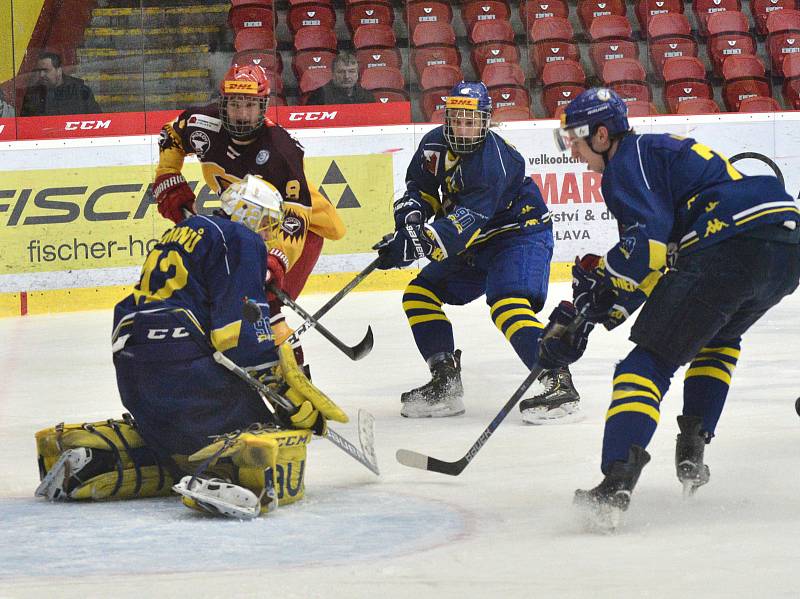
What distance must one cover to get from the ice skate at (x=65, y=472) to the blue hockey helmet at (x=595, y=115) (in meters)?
1.32

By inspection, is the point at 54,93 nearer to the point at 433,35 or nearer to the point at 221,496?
the point at 433,35

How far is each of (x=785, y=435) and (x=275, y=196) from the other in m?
1.60

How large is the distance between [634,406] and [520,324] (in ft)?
4.66

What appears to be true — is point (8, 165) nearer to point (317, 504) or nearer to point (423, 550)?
point (317, 504)

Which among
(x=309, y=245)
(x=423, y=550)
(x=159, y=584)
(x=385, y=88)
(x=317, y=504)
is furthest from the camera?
(x=385, y=88)

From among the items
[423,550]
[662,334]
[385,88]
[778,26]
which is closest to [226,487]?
[423,550]

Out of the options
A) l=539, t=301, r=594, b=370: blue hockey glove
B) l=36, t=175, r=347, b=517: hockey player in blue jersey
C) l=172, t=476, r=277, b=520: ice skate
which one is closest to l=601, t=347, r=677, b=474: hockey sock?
l=539, t=301, r=594, b=370: blue hockey glove

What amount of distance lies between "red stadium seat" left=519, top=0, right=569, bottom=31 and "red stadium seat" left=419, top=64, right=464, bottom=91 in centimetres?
51

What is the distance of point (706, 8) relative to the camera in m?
8.52

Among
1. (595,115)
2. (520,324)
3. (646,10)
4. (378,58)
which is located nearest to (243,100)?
(520,324)

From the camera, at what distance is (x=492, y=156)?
4.23 m

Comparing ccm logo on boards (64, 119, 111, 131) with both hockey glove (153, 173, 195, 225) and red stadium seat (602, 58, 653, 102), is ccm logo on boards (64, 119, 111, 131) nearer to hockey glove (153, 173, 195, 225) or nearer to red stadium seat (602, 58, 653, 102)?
hockey glove (153, 173, 195, 225)

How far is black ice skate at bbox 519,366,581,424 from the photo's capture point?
4070mm

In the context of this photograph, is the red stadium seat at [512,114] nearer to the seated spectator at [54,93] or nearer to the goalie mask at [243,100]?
the seated spectator at [54,93]
